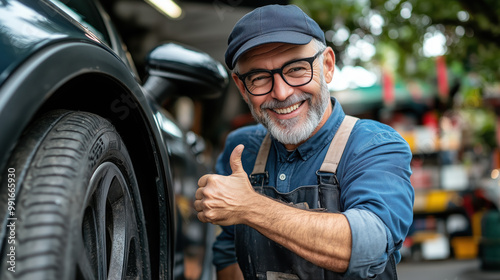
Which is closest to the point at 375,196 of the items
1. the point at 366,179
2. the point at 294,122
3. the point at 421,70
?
the point at 366,179

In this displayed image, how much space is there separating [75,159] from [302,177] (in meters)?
0.88

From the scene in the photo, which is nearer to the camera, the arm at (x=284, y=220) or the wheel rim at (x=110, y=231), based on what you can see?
the wheel rim at (x=110, y=231)

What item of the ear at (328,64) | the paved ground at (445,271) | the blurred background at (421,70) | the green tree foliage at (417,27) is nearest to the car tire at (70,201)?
the ear at (328,64)

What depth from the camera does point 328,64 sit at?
1892 mm

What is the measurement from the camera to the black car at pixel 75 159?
83cm

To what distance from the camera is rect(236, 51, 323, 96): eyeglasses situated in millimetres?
1657

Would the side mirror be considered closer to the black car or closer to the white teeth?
the black car

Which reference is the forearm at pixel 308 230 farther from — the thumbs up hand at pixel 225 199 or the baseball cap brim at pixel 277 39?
the baseball cap brim at pixel 277 39

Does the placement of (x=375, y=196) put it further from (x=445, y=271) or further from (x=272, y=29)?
(x=445, y=271)

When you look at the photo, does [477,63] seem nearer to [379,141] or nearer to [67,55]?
[379,141]

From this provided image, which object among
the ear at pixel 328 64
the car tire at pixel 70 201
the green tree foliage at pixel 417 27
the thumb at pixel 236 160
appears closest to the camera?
the car tire at pixel 70 201

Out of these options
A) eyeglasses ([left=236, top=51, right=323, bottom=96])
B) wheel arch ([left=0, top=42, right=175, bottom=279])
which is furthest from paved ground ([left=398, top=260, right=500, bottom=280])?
wheel arch ([left=0, top=42, right=175, bottom=279])

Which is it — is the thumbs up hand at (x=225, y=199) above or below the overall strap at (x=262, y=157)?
below

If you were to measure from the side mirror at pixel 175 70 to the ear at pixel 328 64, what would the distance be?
0.44m
